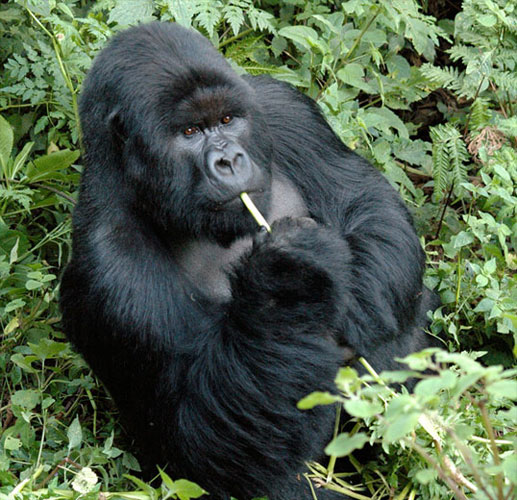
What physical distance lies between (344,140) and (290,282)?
1.58 meters

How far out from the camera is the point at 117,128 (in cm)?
362

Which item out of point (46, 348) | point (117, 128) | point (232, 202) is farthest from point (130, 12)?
point (46, 348)

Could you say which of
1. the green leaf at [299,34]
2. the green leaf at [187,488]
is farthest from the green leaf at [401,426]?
the green leaf at [299,34]

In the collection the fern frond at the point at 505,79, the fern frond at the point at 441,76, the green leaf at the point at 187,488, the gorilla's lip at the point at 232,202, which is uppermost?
the gorilla's lip at the point at 232,202

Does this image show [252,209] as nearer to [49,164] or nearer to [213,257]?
[213,257]

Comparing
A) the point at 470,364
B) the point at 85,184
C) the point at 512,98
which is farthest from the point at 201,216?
the point at 512,98

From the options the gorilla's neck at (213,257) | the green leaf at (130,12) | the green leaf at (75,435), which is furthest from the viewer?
the green leaf at (130,12)

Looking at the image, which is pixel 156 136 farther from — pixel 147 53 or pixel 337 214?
pixel 337 214

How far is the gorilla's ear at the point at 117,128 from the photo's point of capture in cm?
360

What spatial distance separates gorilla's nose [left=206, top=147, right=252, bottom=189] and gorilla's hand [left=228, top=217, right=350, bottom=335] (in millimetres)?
219

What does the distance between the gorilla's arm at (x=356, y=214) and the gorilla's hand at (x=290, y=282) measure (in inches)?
6.0

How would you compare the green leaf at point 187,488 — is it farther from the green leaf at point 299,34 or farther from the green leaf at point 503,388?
the green leaf at point 299,34

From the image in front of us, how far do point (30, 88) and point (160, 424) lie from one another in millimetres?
2349

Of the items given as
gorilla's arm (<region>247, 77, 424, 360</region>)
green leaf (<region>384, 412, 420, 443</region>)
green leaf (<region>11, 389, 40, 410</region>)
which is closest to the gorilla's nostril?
gorilla's arm (<region>247, 77, 424, 360</region>)
